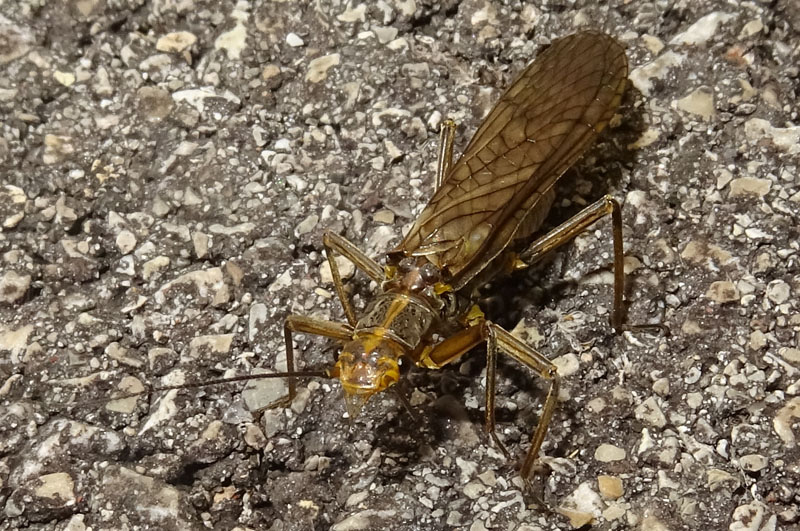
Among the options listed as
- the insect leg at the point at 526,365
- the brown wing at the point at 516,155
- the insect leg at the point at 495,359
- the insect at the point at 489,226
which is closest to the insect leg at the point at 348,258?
the insect at the point at 489,226

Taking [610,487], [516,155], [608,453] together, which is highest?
[516,155]

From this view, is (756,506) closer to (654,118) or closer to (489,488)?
(489,488)

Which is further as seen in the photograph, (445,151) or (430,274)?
(445,151)

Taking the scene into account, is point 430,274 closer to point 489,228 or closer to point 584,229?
point 489,228

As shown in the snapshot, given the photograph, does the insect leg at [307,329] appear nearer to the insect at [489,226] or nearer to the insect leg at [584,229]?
the insect at [489,226]

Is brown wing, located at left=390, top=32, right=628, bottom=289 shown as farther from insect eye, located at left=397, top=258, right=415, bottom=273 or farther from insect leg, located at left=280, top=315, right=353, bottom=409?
insect leg, located at left=280, top=315, right=353, bottom=409

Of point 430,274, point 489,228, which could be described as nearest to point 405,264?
point 430,274

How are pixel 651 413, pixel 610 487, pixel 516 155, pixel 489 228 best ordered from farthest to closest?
pixel 516 155 → pixel 489 228 → pixel 651 413 → pixel 610 487

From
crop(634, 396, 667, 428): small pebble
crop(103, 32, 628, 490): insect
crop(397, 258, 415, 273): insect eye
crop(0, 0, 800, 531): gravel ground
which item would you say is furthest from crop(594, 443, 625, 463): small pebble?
crop(397, 258, 415, 273): insect eye
